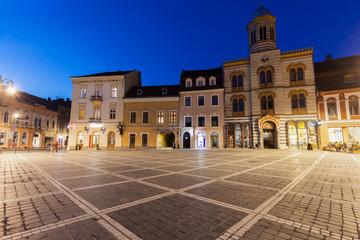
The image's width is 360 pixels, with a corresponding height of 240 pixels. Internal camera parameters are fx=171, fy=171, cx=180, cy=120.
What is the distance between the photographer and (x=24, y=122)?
37438mm

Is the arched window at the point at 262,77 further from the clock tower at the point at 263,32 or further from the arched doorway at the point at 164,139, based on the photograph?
the arched doorway at the point at 164,139

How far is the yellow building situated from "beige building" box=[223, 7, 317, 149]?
32.0 feet

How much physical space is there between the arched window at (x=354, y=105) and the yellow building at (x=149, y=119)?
25.6m

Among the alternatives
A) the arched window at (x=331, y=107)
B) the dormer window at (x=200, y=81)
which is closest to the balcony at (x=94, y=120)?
the dormer window at (x=200, y=81)

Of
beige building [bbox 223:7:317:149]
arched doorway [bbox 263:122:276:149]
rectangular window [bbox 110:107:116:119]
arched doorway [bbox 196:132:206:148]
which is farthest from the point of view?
rectangular window [bbox 110:107:116:119]

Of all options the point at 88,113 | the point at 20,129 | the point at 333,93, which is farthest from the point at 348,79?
the point at 20,129

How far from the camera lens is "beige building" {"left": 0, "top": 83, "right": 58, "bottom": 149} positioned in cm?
3309

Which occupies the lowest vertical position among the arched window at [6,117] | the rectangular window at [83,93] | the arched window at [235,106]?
the arched window at [6,117]

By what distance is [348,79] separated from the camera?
85.2 feet

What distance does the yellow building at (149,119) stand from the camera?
30.8m

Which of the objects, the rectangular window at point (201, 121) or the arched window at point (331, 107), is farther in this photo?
the rectangular window at point (201, 121)

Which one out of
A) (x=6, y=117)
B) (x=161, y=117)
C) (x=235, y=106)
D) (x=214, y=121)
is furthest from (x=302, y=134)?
(x=6, y=117)

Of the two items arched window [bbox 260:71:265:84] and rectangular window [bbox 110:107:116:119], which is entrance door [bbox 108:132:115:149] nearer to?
rectangular window [bbox 110:107:116:119]

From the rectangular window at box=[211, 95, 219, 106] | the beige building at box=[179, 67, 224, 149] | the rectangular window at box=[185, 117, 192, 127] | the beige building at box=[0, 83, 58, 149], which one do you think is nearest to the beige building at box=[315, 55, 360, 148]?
the beige building at box=[179, 67, 224, 149]
